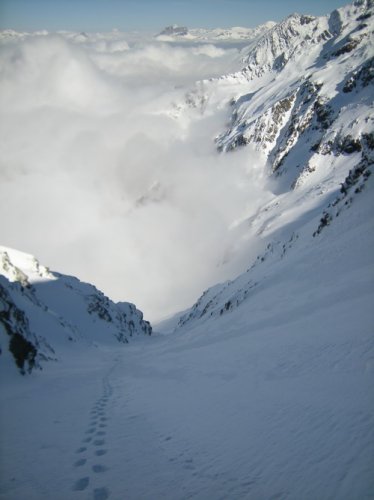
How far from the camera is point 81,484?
602 cm

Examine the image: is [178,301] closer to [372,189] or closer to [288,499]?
[372,189]

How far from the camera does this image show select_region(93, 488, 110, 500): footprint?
560cm

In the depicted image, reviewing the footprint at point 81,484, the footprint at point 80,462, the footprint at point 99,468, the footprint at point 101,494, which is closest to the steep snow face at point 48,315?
the footprint at point 80,462

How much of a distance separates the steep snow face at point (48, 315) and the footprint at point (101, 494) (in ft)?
45.3

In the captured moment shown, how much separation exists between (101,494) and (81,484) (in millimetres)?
536

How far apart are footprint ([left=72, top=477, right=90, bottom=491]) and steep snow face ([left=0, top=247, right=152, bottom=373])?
13.3 meters

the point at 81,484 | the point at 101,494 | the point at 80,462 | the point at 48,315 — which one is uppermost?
the point at 48,315

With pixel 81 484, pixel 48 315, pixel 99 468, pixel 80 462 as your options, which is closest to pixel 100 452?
pixel 80 462

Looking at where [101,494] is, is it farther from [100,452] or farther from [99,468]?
[100,452]

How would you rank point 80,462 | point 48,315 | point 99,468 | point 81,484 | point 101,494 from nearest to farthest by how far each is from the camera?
point 101,494, point 81,484, point 99,468, point 80,462, point 48,315

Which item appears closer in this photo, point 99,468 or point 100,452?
point 99,468

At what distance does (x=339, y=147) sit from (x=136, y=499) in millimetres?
178112

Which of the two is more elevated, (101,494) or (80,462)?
(80,462)

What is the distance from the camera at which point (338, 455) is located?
511cm
